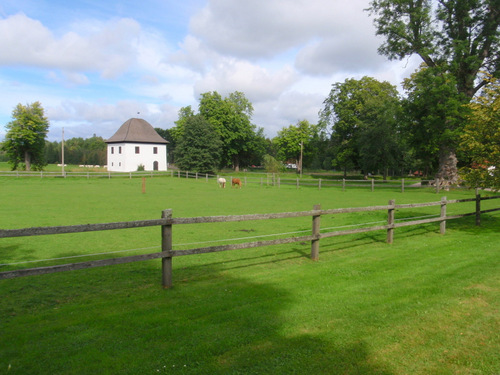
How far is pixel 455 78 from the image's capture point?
29.7 m

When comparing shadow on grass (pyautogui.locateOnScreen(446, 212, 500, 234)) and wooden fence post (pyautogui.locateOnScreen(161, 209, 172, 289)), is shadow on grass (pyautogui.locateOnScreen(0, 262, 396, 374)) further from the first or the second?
shadow on grass (pyautogui.locateOnScreen(446, 212, 500, 234))

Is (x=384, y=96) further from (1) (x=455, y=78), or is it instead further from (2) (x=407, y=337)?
(2) (x=407, y=337)

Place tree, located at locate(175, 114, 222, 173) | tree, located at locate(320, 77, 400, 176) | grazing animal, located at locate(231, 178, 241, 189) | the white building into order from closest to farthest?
grazing animal, located at locate(231, 178, 241, 189)
tree, located at locate(320, 77, 400, 176)
tree, located at locate(175, 114, 222, 173)
the white building

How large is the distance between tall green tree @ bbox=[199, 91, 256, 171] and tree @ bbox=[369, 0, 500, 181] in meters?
41.7

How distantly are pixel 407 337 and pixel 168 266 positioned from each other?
3.74 meters

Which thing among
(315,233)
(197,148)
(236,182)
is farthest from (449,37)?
(197,148)

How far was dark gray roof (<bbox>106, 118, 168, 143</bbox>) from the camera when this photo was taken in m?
72.7

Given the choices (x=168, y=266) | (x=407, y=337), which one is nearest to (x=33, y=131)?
(x=168, y=266)

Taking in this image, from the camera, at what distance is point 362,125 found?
55.2 metres

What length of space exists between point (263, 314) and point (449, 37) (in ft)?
114

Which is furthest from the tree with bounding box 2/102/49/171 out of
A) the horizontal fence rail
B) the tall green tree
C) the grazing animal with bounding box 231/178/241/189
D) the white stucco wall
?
the grazing animal with bounding box 231/178/241/189

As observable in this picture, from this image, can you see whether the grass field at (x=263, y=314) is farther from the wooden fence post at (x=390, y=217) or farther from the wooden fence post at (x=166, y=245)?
the wooden fence post at (x=390, y=217)

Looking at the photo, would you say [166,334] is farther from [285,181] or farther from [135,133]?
[135,133]

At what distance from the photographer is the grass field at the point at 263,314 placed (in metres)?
3.84
